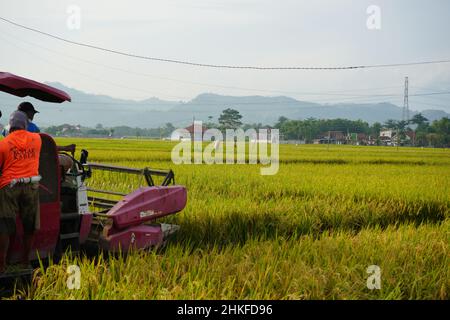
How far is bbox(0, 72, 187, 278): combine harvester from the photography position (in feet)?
14.1

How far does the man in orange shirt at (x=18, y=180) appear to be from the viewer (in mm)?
3980

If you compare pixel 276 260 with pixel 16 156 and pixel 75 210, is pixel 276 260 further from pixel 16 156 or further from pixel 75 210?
pixel 16 156

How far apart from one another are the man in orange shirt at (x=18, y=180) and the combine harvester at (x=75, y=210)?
136 mm

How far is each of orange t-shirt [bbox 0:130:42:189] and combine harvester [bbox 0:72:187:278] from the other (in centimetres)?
21

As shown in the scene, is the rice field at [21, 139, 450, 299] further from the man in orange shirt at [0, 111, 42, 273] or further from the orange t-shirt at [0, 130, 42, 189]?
the orange t-shirt at [0, 130, 42, 189]

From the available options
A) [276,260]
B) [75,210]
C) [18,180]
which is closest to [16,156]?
[18,180]

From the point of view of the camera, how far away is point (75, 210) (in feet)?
15.8

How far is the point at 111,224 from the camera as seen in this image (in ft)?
16.4

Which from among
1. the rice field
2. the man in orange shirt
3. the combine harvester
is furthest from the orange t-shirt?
the rice field

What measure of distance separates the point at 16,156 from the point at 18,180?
208 mm
